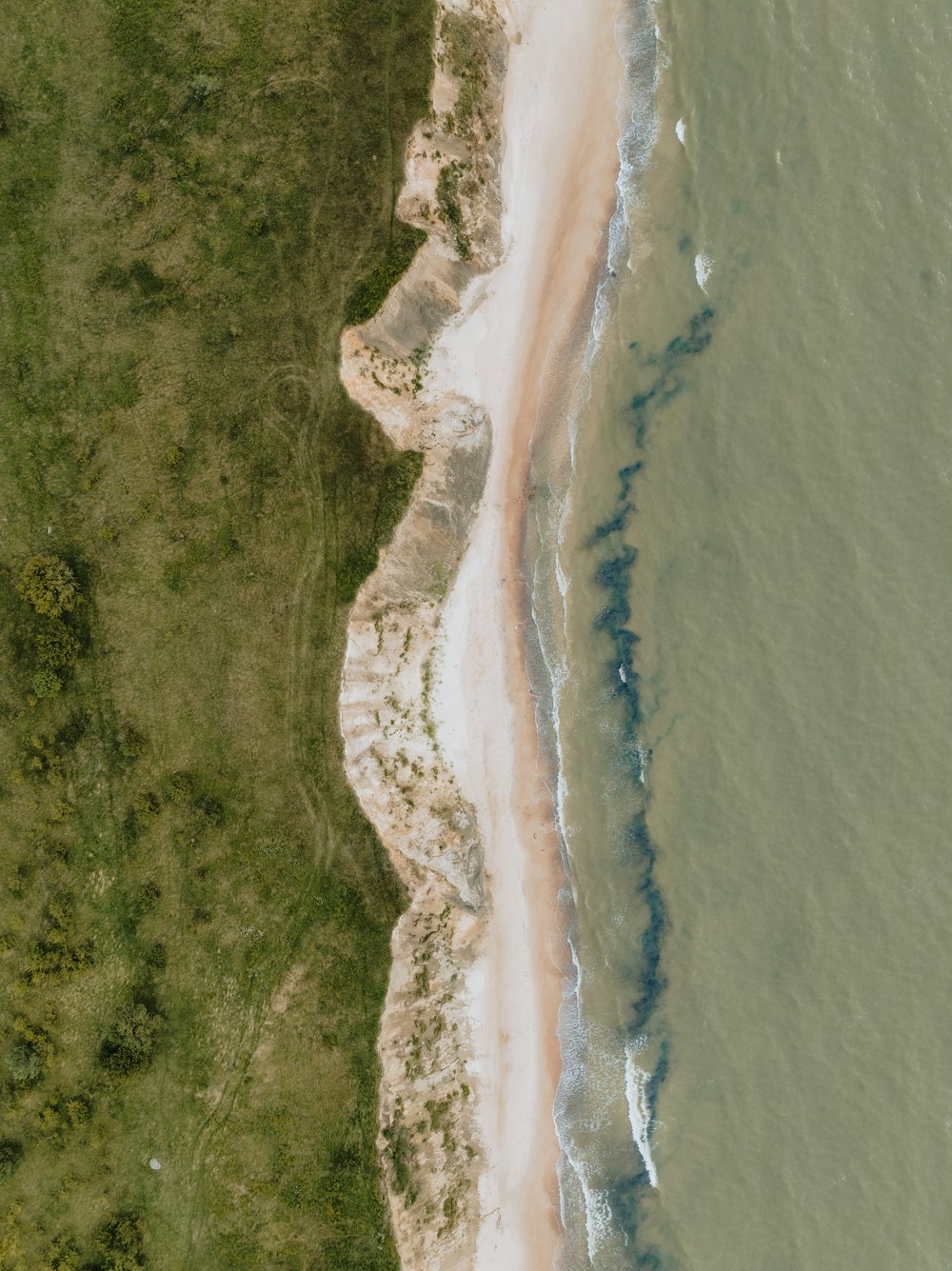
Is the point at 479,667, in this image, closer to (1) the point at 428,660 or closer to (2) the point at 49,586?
(1) the point at 428,660

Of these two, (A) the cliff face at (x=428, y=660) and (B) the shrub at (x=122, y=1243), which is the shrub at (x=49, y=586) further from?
(B) the shrub at (x=122, y=1243)

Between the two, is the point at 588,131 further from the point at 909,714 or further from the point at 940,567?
the point at 909,714

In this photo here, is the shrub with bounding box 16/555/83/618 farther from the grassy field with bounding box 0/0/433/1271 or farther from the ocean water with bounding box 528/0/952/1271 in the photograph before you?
the ocean water with bounding box 528/0/952/1271

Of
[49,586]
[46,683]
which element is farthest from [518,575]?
[46,683]

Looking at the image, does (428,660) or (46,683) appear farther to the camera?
(428,660)

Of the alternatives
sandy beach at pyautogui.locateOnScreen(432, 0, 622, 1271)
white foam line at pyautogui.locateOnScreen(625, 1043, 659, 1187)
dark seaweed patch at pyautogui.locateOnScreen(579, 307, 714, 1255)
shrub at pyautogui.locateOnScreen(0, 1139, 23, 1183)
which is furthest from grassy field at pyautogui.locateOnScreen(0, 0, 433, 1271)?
white foam line at pyautogui.locateOnScreen(625, 1043, 659, 1187)

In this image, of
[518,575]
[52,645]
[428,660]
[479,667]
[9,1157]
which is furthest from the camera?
[518,575]

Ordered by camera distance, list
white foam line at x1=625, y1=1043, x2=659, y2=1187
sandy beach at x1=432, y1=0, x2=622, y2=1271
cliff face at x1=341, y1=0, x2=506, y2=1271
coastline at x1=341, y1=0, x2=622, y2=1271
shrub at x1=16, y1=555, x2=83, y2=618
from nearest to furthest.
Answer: shrub at x1=16, y1=555, x2=83, y2=618
cliff face at x1=341, y1=0, x2=506, y2=1271
coastline at x1=341, y1=0, x2=622, y2=1271
sandy beach at x1=432, y1=0, x2=622, y2=1271
white foam line at x1=625, y1=1043, x2=659, y2=1187

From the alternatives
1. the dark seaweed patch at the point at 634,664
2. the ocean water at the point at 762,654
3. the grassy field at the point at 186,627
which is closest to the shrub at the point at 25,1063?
the grassy field at the point at 186,627
